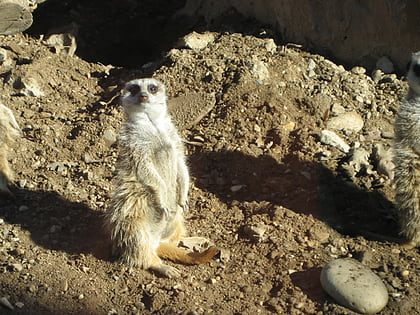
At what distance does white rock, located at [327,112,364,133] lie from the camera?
4.25 metres

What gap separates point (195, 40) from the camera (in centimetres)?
499

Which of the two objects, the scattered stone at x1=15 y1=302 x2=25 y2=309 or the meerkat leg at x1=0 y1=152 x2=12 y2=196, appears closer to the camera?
the scattered stone at x1=15 y1=302 x2=25 y2=309

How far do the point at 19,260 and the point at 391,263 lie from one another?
190 centimetres

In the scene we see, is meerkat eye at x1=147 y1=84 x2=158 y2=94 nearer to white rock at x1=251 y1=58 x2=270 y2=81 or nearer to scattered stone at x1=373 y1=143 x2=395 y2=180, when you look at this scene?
white rock at x1=251 y1=58 x2=270 y2=81

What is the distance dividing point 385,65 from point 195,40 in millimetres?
1481

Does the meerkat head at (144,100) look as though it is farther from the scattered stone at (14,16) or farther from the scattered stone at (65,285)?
the scattered stone at (14,16)

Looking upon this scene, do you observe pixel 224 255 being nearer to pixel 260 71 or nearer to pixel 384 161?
pixel 384 161

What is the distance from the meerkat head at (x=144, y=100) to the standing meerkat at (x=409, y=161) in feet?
4.37

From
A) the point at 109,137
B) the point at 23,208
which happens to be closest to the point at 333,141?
the point at 109,137

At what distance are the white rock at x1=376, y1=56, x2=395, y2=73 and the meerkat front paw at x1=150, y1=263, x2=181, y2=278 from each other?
2.48 m

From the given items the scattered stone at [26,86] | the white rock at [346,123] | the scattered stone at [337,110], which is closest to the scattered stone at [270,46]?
the scattered stone at [337,110]

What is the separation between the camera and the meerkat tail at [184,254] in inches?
126

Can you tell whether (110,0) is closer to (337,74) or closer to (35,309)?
(337,74)

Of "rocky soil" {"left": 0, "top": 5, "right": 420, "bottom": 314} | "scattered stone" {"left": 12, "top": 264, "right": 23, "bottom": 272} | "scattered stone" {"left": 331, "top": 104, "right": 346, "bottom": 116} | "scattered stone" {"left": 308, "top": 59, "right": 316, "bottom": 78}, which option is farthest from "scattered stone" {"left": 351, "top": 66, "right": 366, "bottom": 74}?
"scattered stone" {"left": 12, "top": 264, "right": 23, "bottom": 272}
